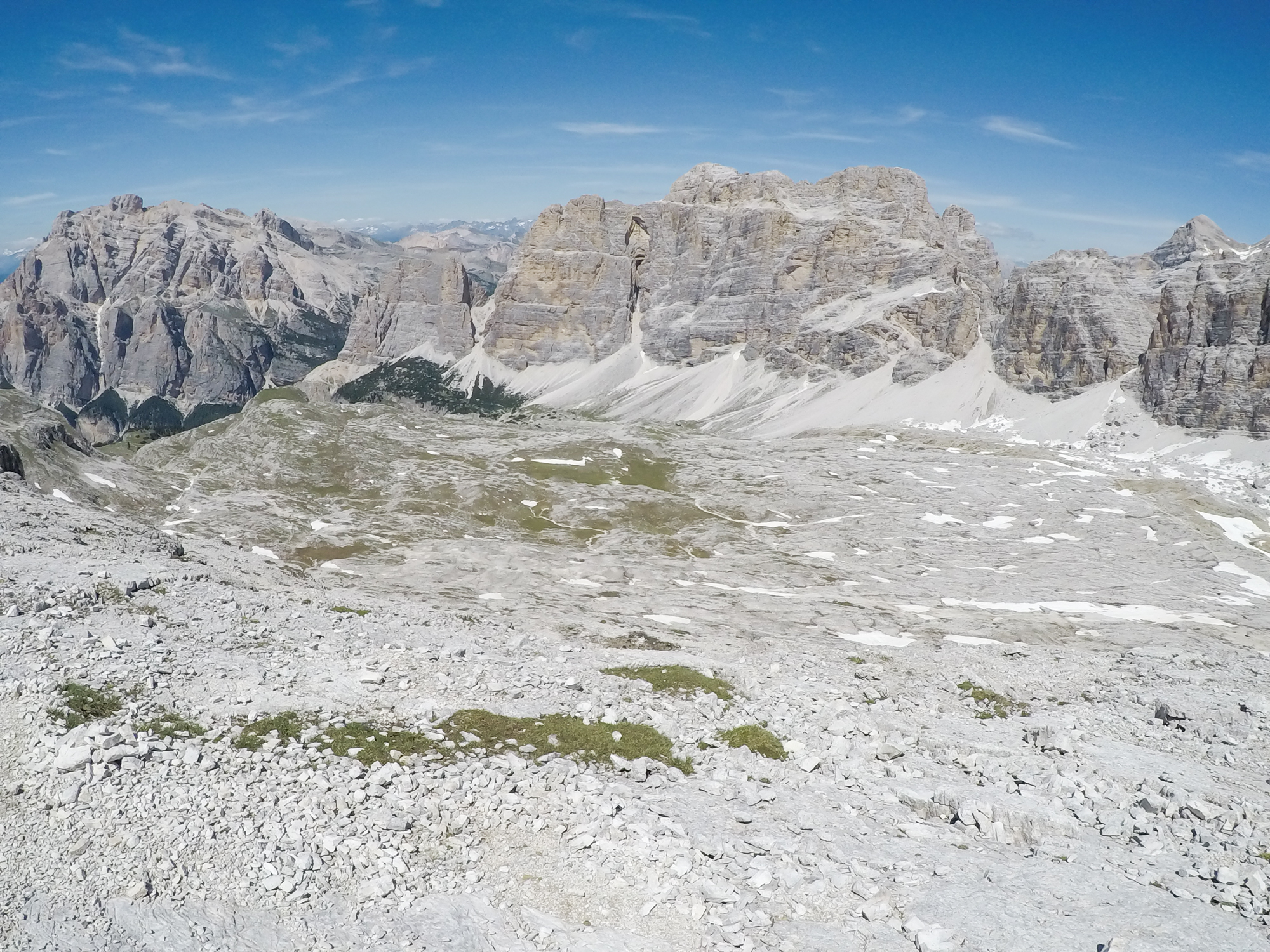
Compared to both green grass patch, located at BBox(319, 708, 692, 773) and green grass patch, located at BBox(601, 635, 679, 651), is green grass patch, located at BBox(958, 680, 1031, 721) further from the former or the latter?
green grass patch, located at BBox(601, 635, 679, 651)

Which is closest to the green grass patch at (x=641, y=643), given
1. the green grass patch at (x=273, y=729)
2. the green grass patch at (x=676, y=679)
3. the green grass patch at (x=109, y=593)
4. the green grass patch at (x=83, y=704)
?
the green grass patch at (x=676, y=679)

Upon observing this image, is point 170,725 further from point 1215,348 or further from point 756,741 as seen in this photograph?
point 1215,348

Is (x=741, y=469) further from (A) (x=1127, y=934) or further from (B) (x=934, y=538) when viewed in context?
(A) (x=1127, y=934)

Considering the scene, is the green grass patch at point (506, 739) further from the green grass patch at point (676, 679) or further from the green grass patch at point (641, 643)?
the green grass patch at point (641, 643)

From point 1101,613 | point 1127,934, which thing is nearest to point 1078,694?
point 1127,934

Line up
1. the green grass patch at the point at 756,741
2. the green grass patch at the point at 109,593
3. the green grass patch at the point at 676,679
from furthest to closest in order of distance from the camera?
1. the green grass patch at the point at 109,593
2. the green grass patch at the point at 676,679
3. the green grass patch at the point at 756,741

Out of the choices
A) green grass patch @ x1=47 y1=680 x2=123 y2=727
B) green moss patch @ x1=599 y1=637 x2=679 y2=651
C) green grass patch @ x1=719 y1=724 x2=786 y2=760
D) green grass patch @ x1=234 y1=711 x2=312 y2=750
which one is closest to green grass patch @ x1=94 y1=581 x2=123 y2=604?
green grass patch @ x1=47 y1=680 x2=123 y2=727

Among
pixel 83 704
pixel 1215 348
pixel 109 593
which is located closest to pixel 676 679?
pixel 83 704
